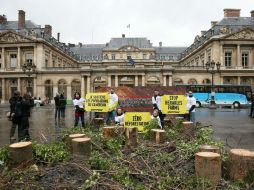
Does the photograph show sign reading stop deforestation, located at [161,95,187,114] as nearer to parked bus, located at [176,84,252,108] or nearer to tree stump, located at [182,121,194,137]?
tree stump, located at [182,121,194,137]

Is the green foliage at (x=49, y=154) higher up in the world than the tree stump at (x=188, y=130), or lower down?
lower down

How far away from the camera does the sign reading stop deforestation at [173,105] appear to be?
41.5ft

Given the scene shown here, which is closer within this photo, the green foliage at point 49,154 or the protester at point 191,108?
the green foliage at point 49,154

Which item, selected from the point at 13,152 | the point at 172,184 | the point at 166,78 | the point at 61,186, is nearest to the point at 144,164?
the point at 172,184

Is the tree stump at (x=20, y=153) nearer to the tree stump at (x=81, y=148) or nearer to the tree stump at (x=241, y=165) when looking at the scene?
the tree stump at (x=81, y=148)

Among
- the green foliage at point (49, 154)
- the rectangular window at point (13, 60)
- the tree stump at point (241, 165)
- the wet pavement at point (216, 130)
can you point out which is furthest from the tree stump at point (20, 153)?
the rectangular window at point (13, 60)

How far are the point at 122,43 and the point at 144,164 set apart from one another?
80.8 meters

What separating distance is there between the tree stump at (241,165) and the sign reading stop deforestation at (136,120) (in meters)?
4.05

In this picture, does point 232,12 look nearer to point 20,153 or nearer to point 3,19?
point 3,19

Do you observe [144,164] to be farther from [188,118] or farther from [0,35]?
[0,35]

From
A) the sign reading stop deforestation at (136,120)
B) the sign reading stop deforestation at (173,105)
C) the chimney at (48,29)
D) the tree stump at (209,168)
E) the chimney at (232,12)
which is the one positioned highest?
the chimney at (232,12)

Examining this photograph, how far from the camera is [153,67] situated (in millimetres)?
50406

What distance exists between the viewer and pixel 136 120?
9.30 metres

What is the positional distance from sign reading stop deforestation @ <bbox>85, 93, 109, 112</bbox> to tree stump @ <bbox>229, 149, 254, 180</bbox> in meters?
9.39
